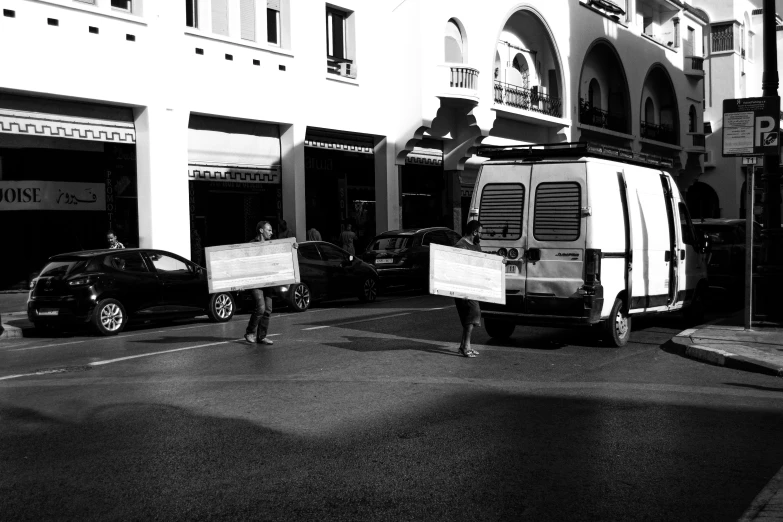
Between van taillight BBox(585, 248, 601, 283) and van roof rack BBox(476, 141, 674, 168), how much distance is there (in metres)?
1.27

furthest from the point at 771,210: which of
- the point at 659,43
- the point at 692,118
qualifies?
the point at 692,118

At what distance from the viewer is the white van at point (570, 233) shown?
11.9 m

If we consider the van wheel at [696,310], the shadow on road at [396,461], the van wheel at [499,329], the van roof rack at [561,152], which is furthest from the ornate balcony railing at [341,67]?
the shadow on road at [396,461]

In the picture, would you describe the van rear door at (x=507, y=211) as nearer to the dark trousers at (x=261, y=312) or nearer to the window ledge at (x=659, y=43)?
the dark trousers at (x=261, y=312)

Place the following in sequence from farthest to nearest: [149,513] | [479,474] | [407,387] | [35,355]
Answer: [35,355]
[407,387]
[479,474]
[149,513]

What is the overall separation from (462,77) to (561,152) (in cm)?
1899

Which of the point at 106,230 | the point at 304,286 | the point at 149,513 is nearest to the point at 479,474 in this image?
the point at 149,513

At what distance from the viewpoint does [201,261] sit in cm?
2441

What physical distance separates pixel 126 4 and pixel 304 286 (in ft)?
27.2

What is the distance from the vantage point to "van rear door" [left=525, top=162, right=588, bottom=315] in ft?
39.3

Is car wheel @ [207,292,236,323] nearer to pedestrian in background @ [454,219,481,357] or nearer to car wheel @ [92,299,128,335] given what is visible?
car wheel @ [92,299,128,335]

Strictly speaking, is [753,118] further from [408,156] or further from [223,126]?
[408,156]

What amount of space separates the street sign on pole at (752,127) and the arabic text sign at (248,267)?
6518 millimetres

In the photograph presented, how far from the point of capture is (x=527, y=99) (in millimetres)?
36125
